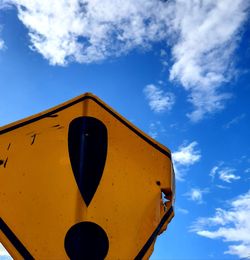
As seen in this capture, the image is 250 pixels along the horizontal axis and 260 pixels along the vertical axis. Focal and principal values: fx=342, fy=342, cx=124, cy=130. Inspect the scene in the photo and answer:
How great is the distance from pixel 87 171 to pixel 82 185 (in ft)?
0.23

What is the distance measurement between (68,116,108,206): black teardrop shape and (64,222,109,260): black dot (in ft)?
0.37

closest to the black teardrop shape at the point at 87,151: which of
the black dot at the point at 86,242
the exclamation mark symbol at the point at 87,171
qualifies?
the exclamation mark symbol at the point at 87,171

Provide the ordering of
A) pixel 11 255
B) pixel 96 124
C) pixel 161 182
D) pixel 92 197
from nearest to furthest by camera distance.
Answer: pixel 11 255 → pixel 92 197 → pixel 161 182 → pixel 96 124

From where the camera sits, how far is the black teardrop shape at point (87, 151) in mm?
1461

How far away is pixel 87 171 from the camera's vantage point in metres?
1.49

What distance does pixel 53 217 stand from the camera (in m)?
1.36

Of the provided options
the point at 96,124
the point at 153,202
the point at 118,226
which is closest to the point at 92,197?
the point at 118,226

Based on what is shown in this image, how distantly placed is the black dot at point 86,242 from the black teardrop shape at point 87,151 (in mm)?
112

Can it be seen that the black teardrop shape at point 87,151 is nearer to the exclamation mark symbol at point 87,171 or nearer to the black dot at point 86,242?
the exclamation mark symbol at point 87,171

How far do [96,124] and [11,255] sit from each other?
2.25 feet

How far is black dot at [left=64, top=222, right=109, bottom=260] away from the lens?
130cm

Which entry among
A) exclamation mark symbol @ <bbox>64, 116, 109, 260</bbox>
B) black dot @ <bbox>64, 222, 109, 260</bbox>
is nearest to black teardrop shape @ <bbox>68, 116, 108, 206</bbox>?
exclamation mark symbol @ <bbox>64, 116, 109, 260</bbox>

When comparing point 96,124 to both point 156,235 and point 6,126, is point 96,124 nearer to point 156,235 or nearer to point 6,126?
point 6,126

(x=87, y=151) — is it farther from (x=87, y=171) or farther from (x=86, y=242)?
(x=86, y=242)
